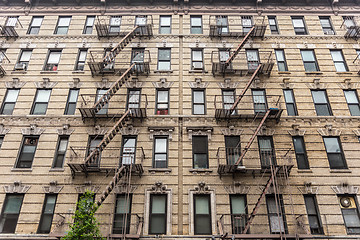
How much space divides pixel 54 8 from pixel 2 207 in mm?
13476

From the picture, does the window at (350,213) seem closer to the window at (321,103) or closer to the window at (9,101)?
the window at (321,103)

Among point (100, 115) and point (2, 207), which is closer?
point (2, 207)

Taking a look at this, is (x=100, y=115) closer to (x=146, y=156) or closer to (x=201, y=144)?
(x=146, y=156)

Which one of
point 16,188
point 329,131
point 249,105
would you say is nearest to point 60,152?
point 16,188

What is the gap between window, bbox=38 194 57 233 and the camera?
13.4 meters

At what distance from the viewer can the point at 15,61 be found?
1778 cm

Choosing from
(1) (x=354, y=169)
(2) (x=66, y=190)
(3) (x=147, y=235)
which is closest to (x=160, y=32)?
(2) (x=66, y=190)

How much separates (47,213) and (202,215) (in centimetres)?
739

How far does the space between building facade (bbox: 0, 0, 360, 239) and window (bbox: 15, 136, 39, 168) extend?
7 centimetres

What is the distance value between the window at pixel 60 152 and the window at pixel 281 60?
43.4ft

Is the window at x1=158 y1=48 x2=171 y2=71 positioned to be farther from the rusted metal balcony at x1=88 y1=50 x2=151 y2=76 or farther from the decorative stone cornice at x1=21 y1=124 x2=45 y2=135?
the decorative stone cornice at x1=21 y1=124 x2=45 y2=135

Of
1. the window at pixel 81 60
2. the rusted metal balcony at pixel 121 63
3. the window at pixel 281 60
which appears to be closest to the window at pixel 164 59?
the rusted metal balcony at pixel 121 63

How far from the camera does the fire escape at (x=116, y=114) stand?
13719mm

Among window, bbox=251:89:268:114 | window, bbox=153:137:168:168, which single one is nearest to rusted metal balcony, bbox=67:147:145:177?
window, bbox=153:137:168:168
